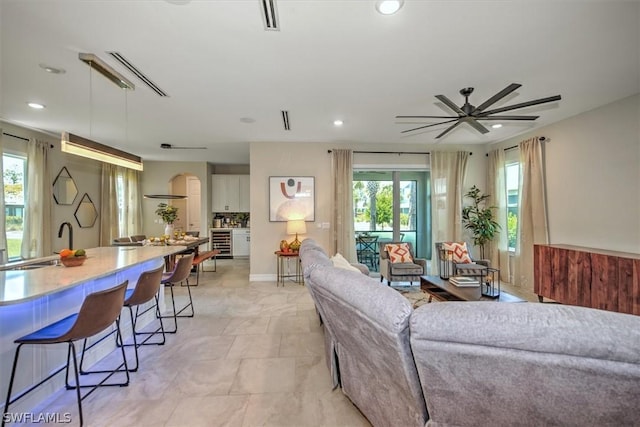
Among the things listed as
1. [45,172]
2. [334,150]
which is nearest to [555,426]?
[334,150]

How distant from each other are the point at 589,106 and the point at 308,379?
190 inches

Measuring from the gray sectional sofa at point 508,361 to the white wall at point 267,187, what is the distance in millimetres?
4308

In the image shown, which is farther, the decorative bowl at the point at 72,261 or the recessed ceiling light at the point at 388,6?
the decorative bowl at the point at 72,261

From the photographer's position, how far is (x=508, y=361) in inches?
37.1

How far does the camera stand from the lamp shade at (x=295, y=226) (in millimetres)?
5047

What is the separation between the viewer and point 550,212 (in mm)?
4305

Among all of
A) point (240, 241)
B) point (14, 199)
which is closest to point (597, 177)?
point (240, 241)

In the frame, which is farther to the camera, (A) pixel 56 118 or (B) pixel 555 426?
(A) pixel 56 118

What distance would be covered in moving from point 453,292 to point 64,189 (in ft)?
22.6

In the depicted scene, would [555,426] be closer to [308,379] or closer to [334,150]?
[308,379]

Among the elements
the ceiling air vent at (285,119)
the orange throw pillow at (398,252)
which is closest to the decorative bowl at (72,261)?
the ceiling air vent at (285,119)

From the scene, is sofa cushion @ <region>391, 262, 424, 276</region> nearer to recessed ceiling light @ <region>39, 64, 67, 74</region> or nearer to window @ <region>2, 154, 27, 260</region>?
recessed ceiling light @ <region>39, 64, 67, 74</region>

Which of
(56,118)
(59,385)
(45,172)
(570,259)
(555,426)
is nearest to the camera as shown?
(555,426)

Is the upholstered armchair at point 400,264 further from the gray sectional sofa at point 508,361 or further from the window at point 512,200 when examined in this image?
the gray sectional sofa at point 508,361
